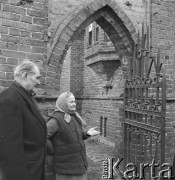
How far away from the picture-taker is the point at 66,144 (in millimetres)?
3098

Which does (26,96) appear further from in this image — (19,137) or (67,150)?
(67,150)

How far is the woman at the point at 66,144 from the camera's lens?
308 cm

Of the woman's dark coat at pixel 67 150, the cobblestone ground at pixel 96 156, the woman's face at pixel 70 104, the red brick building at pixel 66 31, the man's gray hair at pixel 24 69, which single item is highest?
the red brick building at pixel 66 31

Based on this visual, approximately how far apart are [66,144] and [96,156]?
447 cm

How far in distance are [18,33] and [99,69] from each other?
5385 millimetres

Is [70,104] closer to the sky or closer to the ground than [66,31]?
closer to the ground

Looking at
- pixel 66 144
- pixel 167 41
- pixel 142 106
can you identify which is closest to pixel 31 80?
pixel 66 144

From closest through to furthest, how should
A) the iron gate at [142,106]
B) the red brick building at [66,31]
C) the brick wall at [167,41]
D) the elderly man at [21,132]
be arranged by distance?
the elderly man at [21,132] < the iron gate at [142,106] < the red brick building at [66,31] < the brick wall at [167,41]

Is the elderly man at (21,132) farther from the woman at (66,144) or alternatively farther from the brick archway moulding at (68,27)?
the brick archway moulding at (68,27)

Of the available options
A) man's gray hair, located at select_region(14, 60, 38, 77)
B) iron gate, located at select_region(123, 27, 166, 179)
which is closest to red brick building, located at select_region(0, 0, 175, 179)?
iron gate, located at select_region(123, 27, 166, 179)

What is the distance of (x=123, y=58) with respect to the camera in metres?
5.34

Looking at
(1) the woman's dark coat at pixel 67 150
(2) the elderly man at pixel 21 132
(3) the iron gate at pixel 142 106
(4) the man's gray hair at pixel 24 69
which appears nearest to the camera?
(2) the elderly man at pixel 21 132

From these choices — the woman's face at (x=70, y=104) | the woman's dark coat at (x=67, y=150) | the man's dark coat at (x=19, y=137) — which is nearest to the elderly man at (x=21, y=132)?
the man's dark coat at (x=19, y=137)

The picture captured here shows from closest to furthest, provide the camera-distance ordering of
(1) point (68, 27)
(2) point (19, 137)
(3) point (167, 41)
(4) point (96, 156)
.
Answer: (2) point (19, 137), (1) point (68, 27), (3) point (167, 41), (4) point (96, 156)
